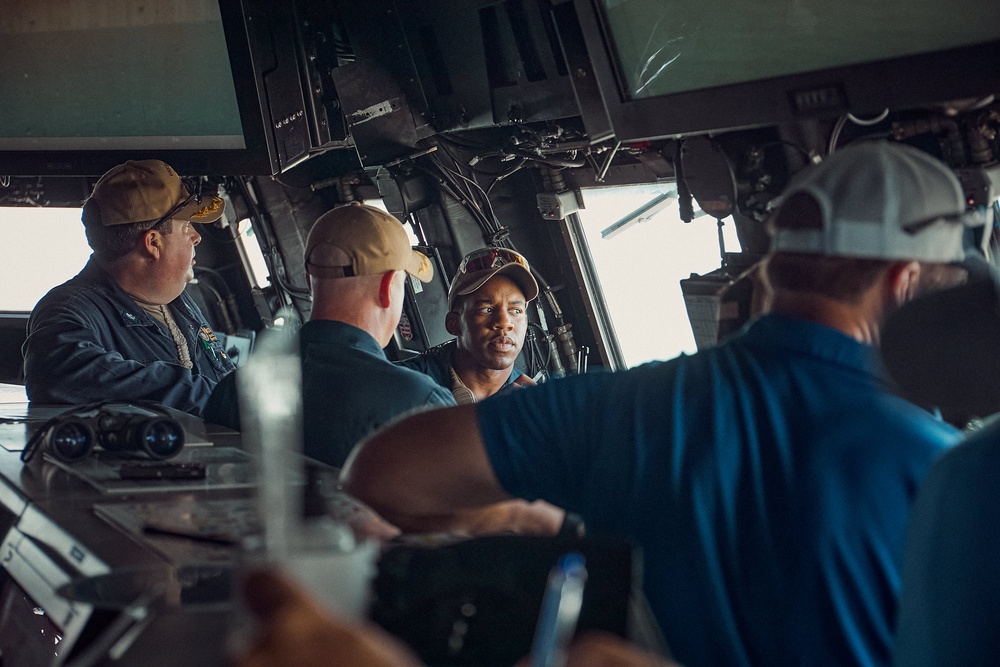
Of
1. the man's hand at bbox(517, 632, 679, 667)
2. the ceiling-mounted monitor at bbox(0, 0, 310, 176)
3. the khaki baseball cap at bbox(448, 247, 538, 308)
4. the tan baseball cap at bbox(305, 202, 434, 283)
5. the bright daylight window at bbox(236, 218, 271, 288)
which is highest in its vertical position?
the ceiling-mounted monitor at bbox(0, 0, 310, 176)

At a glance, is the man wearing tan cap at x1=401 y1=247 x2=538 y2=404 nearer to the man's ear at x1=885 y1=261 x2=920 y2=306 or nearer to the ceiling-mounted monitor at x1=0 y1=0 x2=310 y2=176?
the ceiling-mounted monitor at x1=0 y1=0 x2=310 y2=176

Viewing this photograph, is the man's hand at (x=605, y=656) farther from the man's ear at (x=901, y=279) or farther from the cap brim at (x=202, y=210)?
the cap brim at (x=202, y=210)

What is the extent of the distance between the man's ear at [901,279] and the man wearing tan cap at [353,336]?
1305 millimetres

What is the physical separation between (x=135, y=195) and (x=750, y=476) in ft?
9.92

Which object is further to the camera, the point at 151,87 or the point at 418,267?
the point at 151,87

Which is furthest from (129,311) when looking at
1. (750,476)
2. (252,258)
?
(750,476)

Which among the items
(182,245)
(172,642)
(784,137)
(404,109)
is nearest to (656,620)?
(172,642)

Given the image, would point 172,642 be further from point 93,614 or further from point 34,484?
point 34,484

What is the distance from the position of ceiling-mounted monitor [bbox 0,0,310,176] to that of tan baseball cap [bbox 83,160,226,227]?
0.21 ft

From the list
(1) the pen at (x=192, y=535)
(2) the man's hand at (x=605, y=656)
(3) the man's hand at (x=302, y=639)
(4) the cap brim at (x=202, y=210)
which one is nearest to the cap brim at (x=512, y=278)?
(4) the cap brim at (x=202, y=210)

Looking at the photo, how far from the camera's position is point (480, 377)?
3.97 m

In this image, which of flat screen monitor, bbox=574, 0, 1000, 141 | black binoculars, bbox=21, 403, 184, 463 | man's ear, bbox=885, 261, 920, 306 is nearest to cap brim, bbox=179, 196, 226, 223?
black binoculars, bbox=21, 403, 184, 463

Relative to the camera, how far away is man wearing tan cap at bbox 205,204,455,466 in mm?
2613

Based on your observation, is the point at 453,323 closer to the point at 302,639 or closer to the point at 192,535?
the point at 192,535
